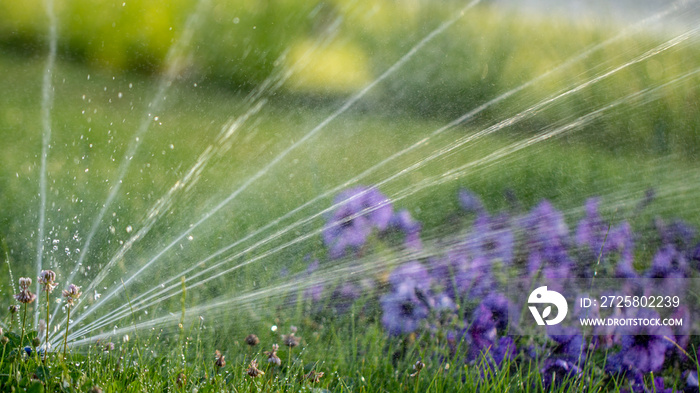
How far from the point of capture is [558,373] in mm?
2141

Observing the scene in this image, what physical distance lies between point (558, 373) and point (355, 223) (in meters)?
1.11

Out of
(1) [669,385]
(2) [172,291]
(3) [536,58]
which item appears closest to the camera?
(1) [669,385]

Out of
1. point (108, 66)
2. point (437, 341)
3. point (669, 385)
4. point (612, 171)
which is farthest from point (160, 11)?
point (669, 385)

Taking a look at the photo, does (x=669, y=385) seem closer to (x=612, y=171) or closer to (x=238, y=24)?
(x=612, y=171)

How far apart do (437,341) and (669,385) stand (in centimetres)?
78

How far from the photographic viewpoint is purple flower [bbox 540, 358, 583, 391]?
2.11m

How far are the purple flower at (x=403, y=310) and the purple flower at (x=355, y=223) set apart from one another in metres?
0.41

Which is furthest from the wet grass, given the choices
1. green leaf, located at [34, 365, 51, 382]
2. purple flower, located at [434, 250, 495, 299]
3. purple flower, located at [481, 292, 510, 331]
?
purple flower, located at [434, 250, 495, 299]

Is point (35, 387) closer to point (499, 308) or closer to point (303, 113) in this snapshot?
point (499, 308)

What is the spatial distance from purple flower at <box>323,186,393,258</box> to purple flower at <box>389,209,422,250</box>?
0.06m

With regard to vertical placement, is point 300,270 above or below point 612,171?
below

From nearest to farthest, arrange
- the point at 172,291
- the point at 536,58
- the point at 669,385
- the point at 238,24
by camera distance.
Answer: the point at 669,385
the point at 172,291
the point at 536,58
the point at 238,24

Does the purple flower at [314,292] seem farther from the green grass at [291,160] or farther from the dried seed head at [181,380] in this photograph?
the dried seed head at [181,380]

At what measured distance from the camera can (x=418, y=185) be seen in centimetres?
432
